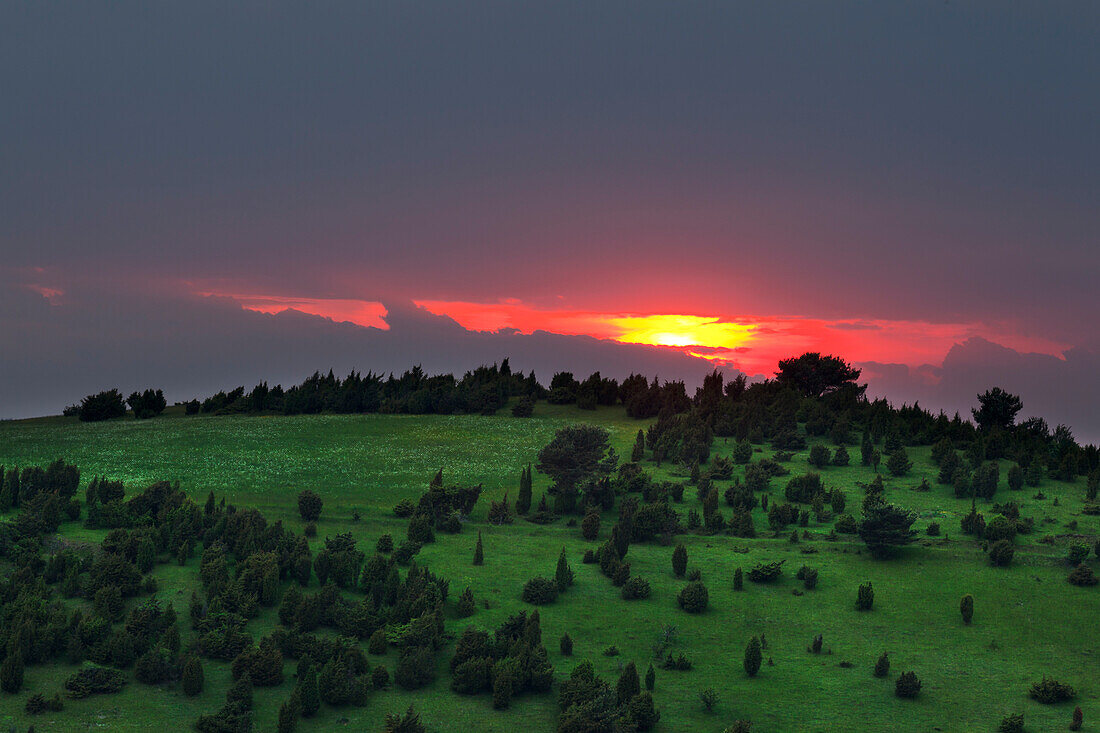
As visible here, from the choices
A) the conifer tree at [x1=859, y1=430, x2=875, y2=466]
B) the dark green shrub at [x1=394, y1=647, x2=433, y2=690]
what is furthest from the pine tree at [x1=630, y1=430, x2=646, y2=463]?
the dark green shrub at [x1=394, y1=647, x2=433, y2=690]

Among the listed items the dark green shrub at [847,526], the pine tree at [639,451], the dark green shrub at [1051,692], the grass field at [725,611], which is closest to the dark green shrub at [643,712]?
the grass field at [725,611]

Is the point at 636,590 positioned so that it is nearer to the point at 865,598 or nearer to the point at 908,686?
the point at 865,598

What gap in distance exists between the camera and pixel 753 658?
4638cm

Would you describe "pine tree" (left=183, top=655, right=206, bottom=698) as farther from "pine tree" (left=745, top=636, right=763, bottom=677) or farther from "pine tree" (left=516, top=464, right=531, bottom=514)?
"pine tree" (left=516, top=464, right=531, bottom=514)

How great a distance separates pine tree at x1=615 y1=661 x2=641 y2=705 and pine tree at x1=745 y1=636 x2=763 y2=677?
271 inches

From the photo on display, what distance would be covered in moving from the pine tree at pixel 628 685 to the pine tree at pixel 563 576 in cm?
1375

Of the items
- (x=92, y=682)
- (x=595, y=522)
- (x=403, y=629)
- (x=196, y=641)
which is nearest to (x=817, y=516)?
(x=595, y=522)

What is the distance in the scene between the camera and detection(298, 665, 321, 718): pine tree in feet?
136

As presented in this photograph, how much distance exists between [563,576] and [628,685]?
1452 centimetres

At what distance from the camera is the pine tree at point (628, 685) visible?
140 ft

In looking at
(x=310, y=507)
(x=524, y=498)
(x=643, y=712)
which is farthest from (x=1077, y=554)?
(x=310, y=507)

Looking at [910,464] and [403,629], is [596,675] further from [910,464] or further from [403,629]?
[910,464]

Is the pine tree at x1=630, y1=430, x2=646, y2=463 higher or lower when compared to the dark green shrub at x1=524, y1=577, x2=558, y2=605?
higher

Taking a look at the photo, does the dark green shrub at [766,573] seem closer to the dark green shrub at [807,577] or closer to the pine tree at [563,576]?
the dark green shrub at [807,577]
